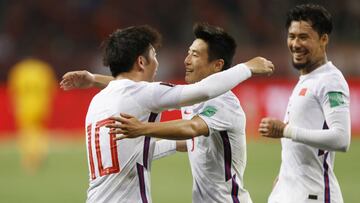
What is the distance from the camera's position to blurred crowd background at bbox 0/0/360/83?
70.5 ft

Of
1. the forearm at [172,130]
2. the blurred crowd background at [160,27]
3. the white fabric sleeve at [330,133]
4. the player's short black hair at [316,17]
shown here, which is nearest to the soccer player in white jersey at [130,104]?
the forearm at [172,130]

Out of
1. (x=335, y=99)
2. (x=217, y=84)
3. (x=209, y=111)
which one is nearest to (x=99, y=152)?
(x=209, y=111)

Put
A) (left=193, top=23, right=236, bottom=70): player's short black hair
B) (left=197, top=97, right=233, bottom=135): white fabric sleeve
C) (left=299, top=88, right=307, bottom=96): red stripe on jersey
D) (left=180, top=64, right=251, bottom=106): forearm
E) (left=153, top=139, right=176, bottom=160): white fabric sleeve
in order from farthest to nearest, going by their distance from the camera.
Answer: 1. (left=153, top=139, right=176, bottom=160): white fabric sleeve
2. (left=193, top=23, right=236, bottom=70): player's short black hair
3. (left=299, top=88, right=307, bottom=96): red stripe on jersey
4. (left=197, top=97, right=233, bottom=135): white fabric sleeve
5. (left=180, top=64, right=251, bottom=106): forearm

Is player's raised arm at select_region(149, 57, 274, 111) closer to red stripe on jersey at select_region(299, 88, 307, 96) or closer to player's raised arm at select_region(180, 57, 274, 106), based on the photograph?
player's raised arm at select_region(180, 57, 274, 106)

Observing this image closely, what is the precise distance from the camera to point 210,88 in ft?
18.9

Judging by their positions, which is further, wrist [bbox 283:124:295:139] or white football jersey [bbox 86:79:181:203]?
wrist [bbox 283:124:295:139]

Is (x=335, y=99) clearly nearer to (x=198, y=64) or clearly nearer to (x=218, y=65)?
(x=218, y=65)

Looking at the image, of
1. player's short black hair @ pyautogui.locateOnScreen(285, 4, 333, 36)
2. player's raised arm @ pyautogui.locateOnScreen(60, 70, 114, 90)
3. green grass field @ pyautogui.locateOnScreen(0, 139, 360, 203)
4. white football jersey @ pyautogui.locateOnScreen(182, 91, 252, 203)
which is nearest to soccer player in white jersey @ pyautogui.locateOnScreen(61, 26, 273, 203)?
white football jersey @ pyautogui.locateOnScreen(182, 91, 252, 203)

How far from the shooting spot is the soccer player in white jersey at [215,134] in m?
6.14

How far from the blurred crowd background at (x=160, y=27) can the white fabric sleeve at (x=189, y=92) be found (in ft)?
48.2

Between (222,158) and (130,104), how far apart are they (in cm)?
87

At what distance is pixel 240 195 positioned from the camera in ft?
20.6

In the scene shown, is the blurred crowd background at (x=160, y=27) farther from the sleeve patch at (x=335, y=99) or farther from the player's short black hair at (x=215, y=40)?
the sleeve patch at (x=335, y=99)

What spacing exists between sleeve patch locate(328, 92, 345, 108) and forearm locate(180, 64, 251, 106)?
2.31 feet
